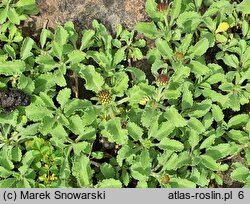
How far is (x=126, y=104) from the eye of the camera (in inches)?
152

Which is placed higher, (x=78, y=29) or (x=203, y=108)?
(x=78, y=29)

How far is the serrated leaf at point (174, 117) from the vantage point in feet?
11.5

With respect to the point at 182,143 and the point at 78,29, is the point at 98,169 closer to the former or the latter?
the point at 182,143

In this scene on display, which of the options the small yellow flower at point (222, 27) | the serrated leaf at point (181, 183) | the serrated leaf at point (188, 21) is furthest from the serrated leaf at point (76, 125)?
the small yellow flower at point (222, 27)

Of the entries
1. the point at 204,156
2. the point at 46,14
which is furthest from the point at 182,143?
the point at 46,14

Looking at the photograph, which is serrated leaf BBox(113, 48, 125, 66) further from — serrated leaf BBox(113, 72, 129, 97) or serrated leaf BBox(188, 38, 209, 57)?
serrated leaf BBox(188, 38, 209, 57)

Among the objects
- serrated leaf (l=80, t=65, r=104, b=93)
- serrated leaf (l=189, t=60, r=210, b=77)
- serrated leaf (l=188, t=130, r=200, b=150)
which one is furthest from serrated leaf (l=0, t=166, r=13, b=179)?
serrated leaf (l=189, t=60, r=210, b=77)

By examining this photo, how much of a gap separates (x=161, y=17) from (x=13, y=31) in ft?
3.79

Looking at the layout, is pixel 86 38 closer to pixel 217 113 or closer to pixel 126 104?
pixel 126 104

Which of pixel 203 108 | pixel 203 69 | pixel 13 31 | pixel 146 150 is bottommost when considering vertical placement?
pixel 146 150

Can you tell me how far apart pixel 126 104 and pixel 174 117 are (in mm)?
479

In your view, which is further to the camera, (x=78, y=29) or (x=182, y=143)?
(x=78, y=29)

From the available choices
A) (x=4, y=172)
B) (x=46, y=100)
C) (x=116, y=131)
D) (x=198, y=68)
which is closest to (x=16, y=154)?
(x=4, y=172)

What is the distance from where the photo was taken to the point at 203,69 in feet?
12.4
